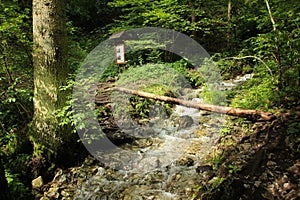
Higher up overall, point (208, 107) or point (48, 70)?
point (48, 70)

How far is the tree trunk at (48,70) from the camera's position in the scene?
3791 mm

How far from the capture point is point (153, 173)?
12.7 ft

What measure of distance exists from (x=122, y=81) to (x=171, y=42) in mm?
3277

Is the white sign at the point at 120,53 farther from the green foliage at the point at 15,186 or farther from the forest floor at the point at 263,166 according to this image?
the forest floor at the point at 263,166

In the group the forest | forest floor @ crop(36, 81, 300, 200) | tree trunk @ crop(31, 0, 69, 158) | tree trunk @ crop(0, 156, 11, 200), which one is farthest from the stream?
tree trunk @ crop(0, 156, 11, 200)

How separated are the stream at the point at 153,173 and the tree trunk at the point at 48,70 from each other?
677 millimetres

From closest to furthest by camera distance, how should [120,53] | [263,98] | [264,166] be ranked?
1. [264,166]
2. [263,98]
3. [120,53]

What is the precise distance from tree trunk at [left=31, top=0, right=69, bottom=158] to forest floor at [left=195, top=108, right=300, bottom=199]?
2.63m

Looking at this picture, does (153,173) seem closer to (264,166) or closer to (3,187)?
(264,166)

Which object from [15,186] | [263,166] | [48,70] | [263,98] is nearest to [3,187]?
[15,186]

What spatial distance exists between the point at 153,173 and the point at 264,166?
201 cm

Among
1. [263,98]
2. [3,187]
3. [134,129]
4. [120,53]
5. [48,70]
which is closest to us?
[3,187]

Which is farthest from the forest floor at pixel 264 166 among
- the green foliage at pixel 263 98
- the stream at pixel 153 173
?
the stream at pixel 153 173

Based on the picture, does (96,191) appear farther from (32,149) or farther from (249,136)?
(249,136)
